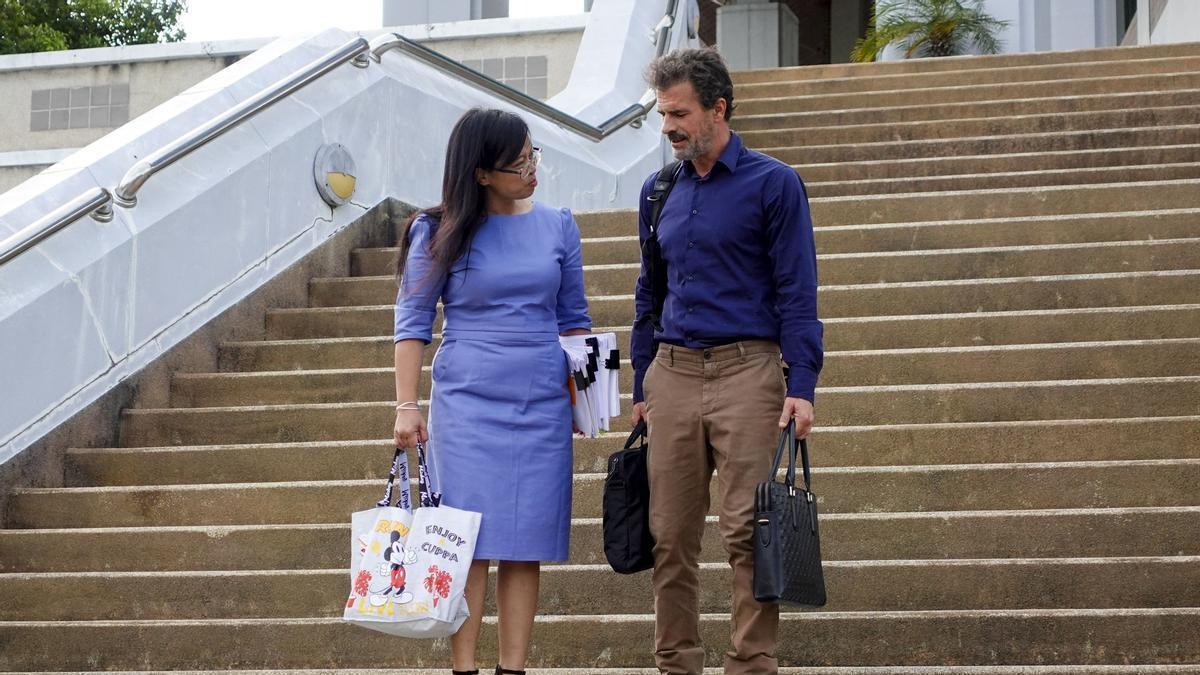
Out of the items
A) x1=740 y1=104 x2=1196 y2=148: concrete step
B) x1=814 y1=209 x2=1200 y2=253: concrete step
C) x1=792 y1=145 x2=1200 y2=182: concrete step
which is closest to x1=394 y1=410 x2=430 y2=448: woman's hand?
x1=814 y1=209 x2=1200 y2=253: concrete step

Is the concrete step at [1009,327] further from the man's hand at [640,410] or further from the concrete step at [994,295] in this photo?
the man's hand at [640,410]

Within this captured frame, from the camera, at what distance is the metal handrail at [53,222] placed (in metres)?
5.98

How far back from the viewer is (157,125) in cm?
702

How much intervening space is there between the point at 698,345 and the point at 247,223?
3921 mm

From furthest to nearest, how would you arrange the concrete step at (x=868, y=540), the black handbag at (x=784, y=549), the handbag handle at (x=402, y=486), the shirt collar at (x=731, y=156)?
the concrete step at (x=868, y=540)
the shirt collar at (x=731, y=156)
the handbag handle at (x=402, y=486)
the black handbag at (x=784, y=549)

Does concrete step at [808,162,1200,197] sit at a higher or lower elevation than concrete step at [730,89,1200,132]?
lower

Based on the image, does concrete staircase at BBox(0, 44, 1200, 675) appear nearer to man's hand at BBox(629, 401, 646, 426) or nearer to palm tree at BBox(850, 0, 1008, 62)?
man's hand at BBox(629, 401, 646, 426)

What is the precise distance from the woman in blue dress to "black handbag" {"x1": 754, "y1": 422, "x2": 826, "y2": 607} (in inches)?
21.6

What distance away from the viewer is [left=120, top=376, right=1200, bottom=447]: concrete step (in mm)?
5820

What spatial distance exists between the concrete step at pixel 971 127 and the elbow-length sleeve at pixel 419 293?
257 inches

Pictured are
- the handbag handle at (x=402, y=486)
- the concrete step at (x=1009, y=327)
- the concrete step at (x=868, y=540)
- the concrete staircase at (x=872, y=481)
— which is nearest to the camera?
the handbag handle at (x=402, y=486)

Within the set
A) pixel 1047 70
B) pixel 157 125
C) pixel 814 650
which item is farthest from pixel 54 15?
pixel 814 650

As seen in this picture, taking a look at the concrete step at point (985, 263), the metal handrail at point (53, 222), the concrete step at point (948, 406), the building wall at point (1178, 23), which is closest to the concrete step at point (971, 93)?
the building wall at point (1178, 23)

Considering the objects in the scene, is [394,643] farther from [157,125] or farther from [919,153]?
[919,153]
